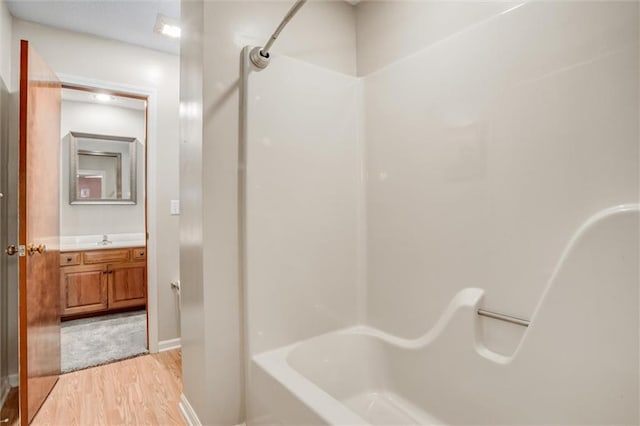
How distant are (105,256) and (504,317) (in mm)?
3836

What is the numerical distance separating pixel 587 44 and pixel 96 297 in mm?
4395

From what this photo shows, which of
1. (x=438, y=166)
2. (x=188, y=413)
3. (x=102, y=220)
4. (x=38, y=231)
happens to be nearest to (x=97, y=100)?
(x=102, y=220)

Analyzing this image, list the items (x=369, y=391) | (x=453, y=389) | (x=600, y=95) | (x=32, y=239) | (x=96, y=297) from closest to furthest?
(x=600, y=95) → (x=453, y=389) → (x=369, y=391) → (x=32, y=239) → (x=96, y=297)

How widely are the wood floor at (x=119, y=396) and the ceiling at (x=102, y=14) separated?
2.52m

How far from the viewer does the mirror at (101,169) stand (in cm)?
384

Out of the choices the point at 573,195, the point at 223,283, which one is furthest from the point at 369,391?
the point at 573,195

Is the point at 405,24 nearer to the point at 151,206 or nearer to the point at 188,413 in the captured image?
the point at 151,206

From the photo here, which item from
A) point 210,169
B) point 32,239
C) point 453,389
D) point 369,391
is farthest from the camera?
point 32,239

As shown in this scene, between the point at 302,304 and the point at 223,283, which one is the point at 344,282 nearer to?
the point at 302,304

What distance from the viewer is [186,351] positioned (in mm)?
1742

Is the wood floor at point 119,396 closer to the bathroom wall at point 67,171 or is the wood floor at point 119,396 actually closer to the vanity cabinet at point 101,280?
the vanity cabinet at point 101,280

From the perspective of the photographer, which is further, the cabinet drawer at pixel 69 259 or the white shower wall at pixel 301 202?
the cabinet drawer at pixel 69 259

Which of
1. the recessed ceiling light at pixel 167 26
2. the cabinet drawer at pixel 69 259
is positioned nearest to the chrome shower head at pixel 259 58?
the recessed ceiling light at pixel 167 26

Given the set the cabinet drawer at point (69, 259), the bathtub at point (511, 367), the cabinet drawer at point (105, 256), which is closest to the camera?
the bathtub at point (511, 367)
